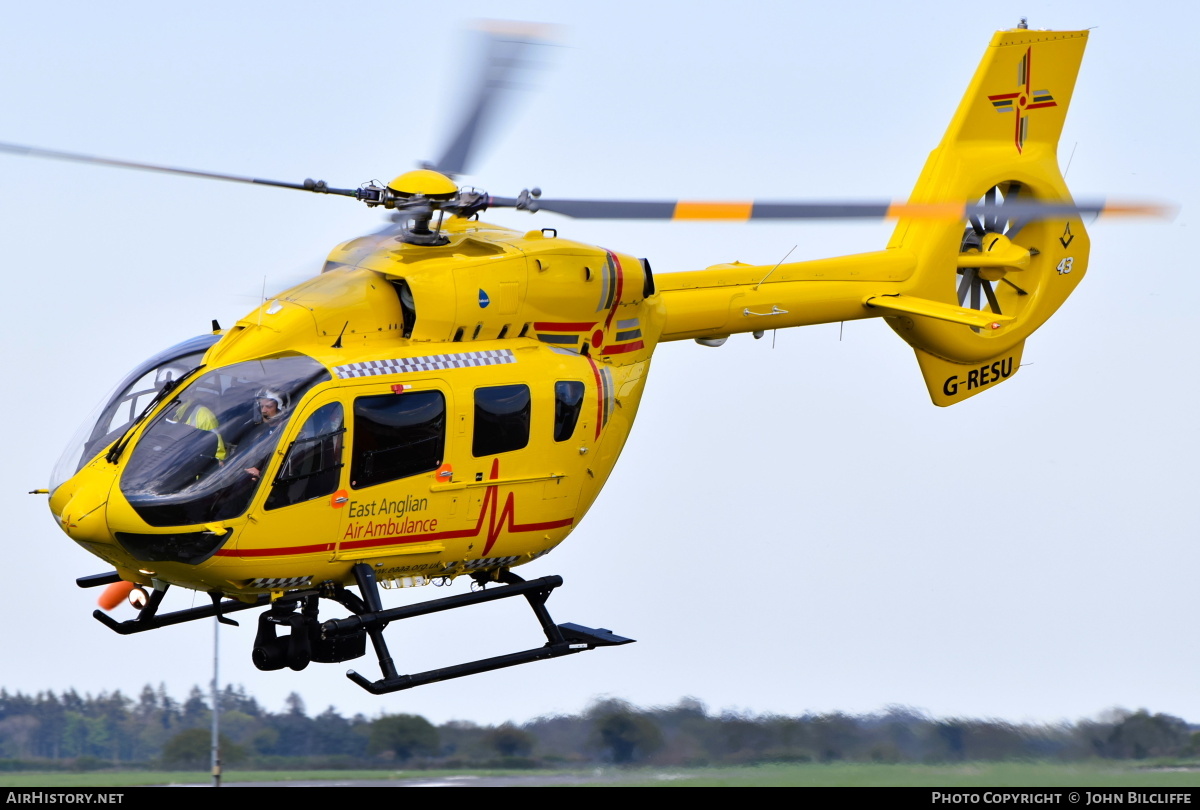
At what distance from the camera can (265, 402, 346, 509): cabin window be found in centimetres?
1055

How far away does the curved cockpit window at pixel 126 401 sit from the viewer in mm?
10977

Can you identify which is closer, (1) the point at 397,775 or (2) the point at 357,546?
(2) the point at 357,546

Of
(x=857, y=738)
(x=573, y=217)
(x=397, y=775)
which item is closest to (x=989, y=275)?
(x=857, y=738)

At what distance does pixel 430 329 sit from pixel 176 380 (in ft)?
5.20

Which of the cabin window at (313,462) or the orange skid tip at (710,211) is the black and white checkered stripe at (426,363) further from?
the orange skid tip at (710,211)

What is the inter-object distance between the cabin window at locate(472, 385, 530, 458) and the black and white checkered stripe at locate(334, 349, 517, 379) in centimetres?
19

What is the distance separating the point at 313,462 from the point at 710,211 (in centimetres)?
289

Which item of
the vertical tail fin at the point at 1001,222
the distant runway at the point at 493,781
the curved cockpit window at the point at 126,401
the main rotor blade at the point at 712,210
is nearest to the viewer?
the curved cockpit window at the point at 126,401

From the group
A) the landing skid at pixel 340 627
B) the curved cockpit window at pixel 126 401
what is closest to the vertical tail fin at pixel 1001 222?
the landing skid at pixel 340 627

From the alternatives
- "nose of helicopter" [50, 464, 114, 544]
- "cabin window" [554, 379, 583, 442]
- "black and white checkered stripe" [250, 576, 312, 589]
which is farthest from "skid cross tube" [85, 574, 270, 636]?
"cabin window" [554, 379, 583, 442]

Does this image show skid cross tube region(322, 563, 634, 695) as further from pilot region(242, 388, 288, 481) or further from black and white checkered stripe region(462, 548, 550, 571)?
pilot region(242, 388, 288, 481)

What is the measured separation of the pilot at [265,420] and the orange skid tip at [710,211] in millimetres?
2696
